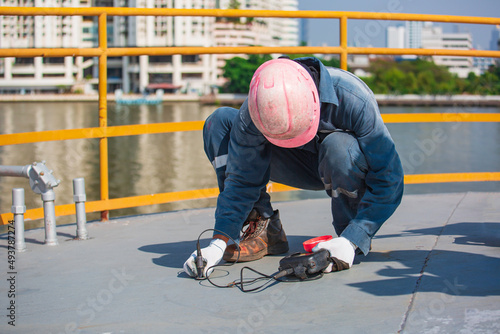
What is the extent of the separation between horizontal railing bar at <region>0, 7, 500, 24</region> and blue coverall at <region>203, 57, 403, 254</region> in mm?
1114

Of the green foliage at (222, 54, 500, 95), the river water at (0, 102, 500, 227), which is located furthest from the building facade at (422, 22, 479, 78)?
the river water at (0, 102, 500, 227)

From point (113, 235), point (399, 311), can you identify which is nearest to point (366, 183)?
point (399, 311)

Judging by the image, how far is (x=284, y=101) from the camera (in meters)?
A: 1.69

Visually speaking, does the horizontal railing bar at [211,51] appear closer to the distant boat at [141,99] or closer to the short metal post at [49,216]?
the short metal post at [49,216]

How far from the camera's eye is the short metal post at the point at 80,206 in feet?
8.34

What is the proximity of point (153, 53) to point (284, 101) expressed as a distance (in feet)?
4.56

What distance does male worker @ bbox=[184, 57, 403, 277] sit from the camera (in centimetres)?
173

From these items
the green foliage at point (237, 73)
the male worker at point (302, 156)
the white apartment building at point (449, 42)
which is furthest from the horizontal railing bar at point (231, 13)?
the white apartment building at point (449, 42)

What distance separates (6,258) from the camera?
2291 mm

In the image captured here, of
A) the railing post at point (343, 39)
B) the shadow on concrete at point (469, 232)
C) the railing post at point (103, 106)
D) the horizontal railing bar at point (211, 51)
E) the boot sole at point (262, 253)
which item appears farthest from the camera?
the railing post at point (343, 39)

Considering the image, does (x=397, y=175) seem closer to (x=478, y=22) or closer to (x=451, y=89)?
(x=478, y=22)

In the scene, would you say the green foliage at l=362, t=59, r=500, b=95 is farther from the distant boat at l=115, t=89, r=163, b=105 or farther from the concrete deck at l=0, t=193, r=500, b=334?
the concrete deck at l=0, t=193, r=500, b=334

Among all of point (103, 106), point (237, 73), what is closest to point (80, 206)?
point (103, 106)

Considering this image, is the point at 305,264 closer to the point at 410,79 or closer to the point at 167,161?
the point at 167,161
